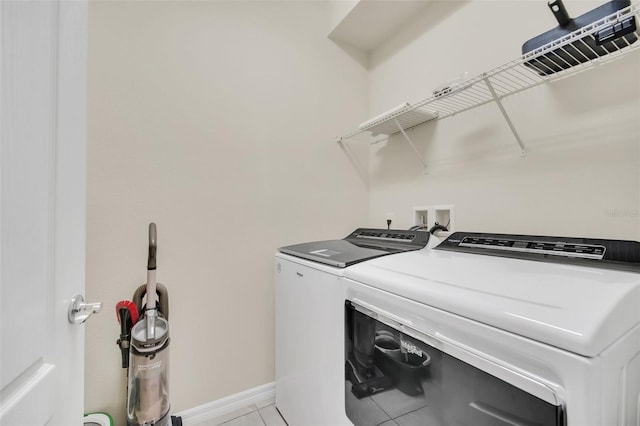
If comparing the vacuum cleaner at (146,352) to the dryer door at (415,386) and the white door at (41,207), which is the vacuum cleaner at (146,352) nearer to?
the white door at (41,207)

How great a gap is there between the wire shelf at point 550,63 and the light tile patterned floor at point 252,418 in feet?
6.06

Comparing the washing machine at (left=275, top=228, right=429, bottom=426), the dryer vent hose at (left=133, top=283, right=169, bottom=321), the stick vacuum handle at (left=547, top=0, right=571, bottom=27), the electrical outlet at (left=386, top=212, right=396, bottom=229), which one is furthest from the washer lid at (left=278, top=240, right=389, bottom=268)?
the stick vacuum handle at (left=547, top=0, right=571, bottom=27)

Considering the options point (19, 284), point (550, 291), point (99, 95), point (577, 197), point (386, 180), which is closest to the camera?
point (19, 284)

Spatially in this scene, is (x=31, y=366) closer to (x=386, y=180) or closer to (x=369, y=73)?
(x=386, y=180)

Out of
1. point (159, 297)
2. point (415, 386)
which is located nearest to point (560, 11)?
point (415, 386)

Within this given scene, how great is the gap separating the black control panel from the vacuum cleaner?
1.24m

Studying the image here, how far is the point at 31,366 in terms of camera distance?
1.46ft

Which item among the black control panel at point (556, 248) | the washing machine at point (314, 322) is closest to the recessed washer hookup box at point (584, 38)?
the black control panel at point (556, 248)

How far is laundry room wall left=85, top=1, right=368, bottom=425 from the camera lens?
1326 millimetres

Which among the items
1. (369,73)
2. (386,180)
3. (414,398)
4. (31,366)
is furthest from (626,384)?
(369,73)

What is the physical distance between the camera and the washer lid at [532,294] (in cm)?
48

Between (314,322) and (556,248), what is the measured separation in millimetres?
968

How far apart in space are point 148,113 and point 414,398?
5.60 feet

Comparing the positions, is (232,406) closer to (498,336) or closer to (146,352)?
(146,352)
